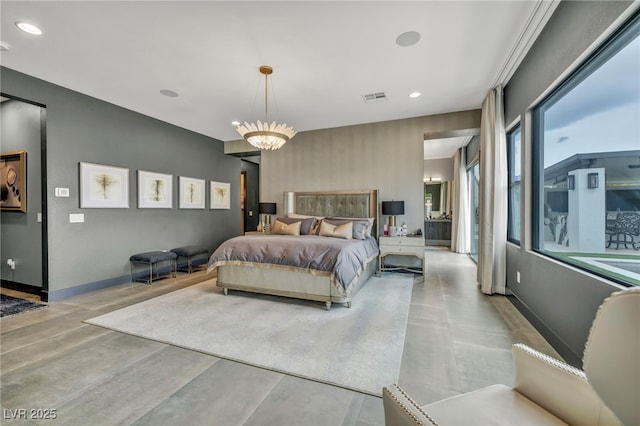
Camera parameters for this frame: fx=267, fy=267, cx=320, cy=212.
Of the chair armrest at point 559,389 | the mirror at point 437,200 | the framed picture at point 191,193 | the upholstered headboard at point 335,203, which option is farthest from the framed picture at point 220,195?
the mirror at point 437,200

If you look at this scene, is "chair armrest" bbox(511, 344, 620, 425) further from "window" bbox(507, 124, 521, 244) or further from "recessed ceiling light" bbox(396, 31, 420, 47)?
"window" bbox(507, 124, 521, 244)

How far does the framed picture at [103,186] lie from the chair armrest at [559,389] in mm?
5508

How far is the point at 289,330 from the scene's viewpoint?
2.80m

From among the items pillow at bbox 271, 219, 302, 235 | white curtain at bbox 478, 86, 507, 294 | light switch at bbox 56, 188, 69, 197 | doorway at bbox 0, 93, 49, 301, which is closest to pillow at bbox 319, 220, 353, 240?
pillow at bbox 271, 219, 302, 235

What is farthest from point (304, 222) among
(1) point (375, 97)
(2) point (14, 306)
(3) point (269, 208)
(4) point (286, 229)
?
(2) point (14, 306)

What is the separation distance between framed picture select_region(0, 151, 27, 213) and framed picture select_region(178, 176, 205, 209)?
2.27 meters

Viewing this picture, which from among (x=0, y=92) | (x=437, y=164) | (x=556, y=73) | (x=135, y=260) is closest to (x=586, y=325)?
(x=556, y=73)

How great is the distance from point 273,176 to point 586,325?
569 centimetres

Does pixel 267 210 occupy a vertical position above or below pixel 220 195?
below

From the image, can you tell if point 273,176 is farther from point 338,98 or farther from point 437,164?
point 437,164

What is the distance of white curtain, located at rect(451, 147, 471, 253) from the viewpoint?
307 inches

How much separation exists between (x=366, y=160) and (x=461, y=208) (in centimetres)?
401

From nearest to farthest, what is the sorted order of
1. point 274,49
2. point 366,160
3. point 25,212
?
point 274,49 → point 25,212 → point 366,160

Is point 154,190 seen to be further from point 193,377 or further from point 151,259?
point 193,377
